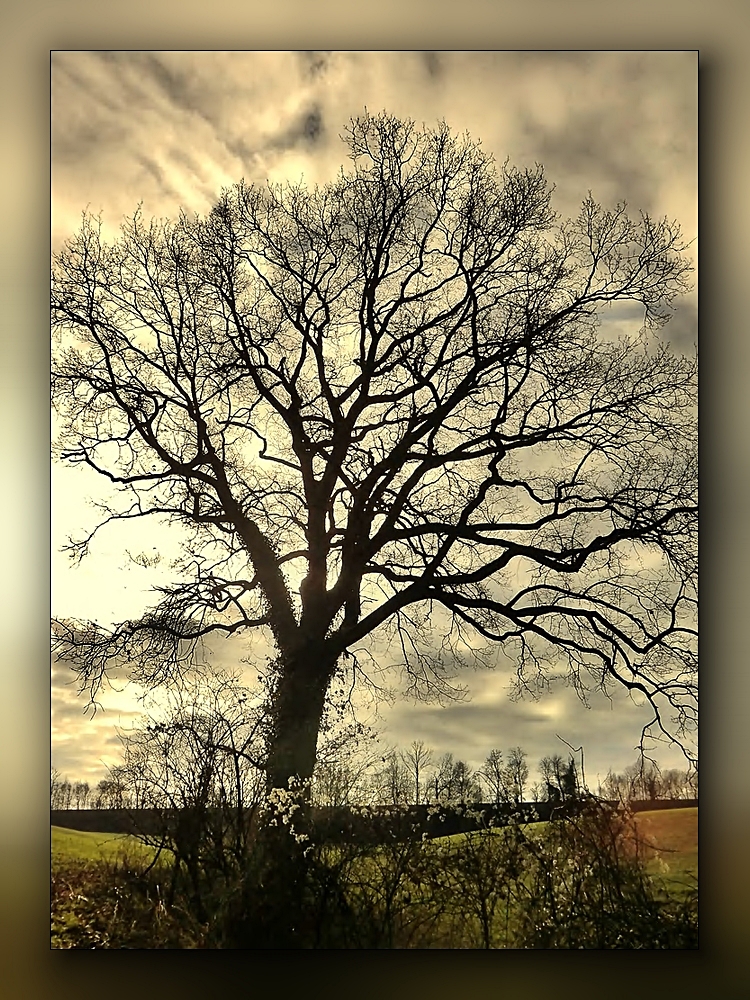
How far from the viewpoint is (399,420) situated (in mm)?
1857

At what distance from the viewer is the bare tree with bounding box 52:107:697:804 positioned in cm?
184

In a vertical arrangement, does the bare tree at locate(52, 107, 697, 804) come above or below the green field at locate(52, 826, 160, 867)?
above

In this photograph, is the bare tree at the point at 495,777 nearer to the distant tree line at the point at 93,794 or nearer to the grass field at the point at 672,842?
the grass field at the point at 672,842

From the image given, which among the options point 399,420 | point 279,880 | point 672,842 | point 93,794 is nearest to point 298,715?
point 279,880

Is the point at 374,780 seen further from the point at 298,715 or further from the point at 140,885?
the point at 140,885

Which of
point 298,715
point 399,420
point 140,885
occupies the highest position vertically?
point 399,420

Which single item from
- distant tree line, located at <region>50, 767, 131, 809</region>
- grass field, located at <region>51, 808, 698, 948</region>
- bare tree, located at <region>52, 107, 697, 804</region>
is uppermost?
bare tree, located at <region>52, 107, 697, 804</region>

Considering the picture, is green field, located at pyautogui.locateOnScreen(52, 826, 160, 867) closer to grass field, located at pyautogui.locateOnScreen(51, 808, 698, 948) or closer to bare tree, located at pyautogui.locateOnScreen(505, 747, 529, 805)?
grass field, located at pyautogui.locateOnScreen(51, 808, 698, 948)

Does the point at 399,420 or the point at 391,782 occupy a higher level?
the point at 399,420

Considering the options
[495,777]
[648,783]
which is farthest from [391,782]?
[648,783]

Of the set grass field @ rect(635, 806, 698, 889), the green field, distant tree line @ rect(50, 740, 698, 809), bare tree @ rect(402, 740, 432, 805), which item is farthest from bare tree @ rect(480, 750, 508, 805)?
the green field

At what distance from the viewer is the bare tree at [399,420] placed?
1.84m
